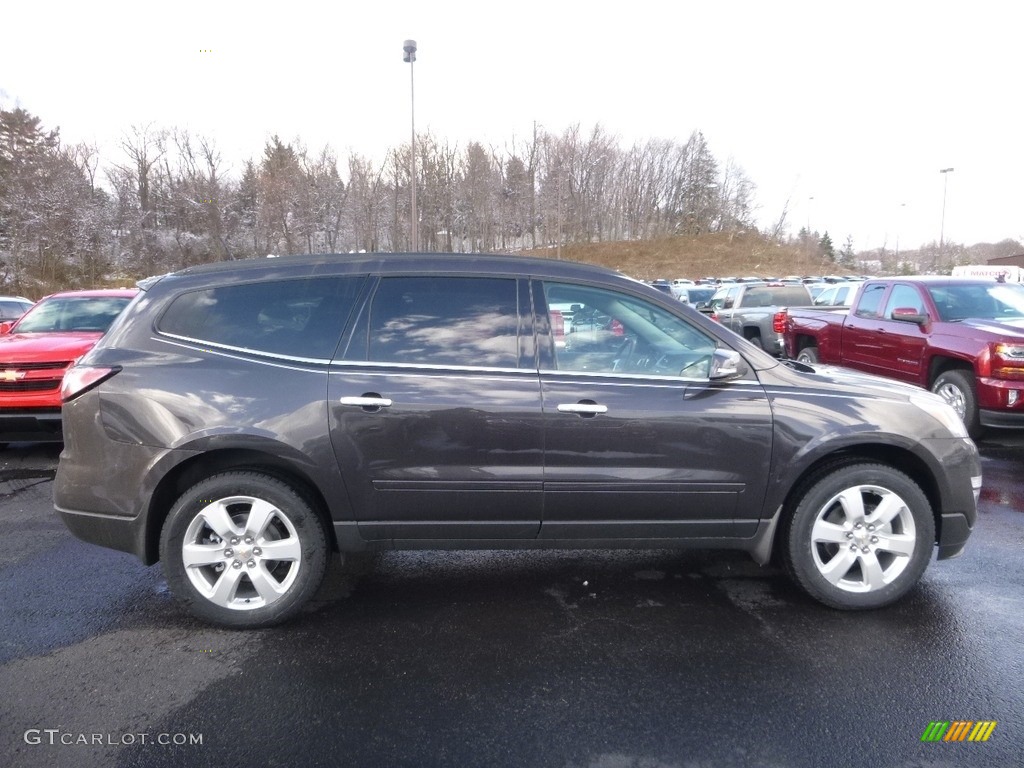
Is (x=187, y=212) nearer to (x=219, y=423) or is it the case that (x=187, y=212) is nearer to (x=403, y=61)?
(x=403, y=61)

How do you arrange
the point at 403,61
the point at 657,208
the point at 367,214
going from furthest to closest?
the point at 657,208, the point at 367,214, the point at 403,61

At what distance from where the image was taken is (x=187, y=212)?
4988 centimetres

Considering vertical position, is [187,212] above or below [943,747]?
above

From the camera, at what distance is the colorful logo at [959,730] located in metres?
2.45

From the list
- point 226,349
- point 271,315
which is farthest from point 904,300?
point 226,349

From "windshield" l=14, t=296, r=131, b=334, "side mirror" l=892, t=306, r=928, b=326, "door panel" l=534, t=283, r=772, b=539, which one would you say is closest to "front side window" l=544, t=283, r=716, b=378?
"door panel" l=534, t=283, r=772, b=539

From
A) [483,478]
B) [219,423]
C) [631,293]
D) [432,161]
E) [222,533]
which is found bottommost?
[222,533]

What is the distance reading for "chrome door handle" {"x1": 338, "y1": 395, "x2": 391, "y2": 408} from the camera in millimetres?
3150

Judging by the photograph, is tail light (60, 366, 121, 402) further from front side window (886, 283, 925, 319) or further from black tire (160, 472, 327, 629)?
front side window (886, 283, 925, 319)

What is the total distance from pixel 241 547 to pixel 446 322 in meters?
1.52

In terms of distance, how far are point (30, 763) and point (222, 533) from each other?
111 cm

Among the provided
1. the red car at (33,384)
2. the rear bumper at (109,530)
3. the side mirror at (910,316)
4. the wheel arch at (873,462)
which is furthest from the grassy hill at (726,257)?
the rear bumper at (109,530)

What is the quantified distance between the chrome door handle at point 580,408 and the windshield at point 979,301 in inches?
256

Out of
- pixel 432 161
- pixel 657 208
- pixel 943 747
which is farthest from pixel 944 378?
pixel 657 208
